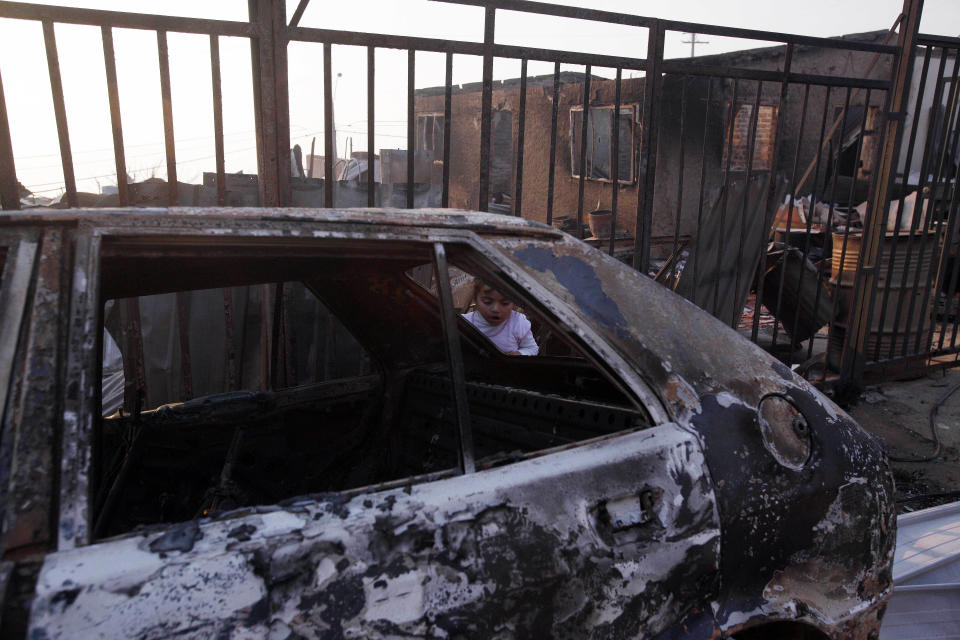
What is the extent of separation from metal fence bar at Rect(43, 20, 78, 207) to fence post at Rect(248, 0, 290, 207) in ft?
2.43

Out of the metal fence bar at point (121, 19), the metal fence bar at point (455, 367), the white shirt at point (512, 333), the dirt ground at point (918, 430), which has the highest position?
the metal fence bar at point (121, 19)

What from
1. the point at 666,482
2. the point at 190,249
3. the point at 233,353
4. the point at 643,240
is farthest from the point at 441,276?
the point at 643,240

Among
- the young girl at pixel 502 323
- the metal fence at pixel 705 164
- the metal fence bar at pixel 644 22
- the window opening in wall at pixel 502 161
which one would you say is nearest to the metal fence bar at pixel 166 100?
the metal fence at pixel 705 164

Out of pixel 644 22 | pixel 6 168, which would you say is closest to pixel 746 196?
pixel 644 22

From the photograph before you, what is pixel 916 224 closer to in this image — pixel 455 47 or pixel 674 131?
pixel 455 47

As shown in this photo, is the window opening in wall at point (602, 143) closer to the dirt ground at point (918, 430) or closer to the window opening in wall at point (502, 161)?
the window opening in wall at point (502, 161)

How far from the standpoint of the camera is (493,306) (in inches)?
142

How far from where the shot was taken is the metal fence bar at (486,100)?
327 cm

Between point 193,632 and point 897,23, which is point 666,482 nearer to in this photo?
point 193,632

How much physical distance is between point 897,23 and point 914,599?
4.26 m

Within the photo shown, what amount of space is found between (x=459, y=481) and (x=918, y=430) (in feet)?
15.8

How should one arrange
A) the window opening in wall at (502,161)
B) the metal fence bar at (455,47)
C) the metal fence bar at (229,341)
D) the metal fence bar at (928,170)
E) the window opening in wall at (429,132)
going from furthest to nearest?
the window opening in wall at (429,132) < the window opening in wall at (502,161) < the metal fence bar at (928,170) < the metal fence bar at (229,341) < the metal fence bar at (455,47)

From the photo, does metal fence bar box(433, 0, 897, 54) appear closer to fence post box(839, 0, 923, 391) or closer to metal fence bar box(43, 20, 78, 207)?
fence post box(839, 0, 923, 391)

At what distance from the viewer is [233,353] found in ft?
10.3
